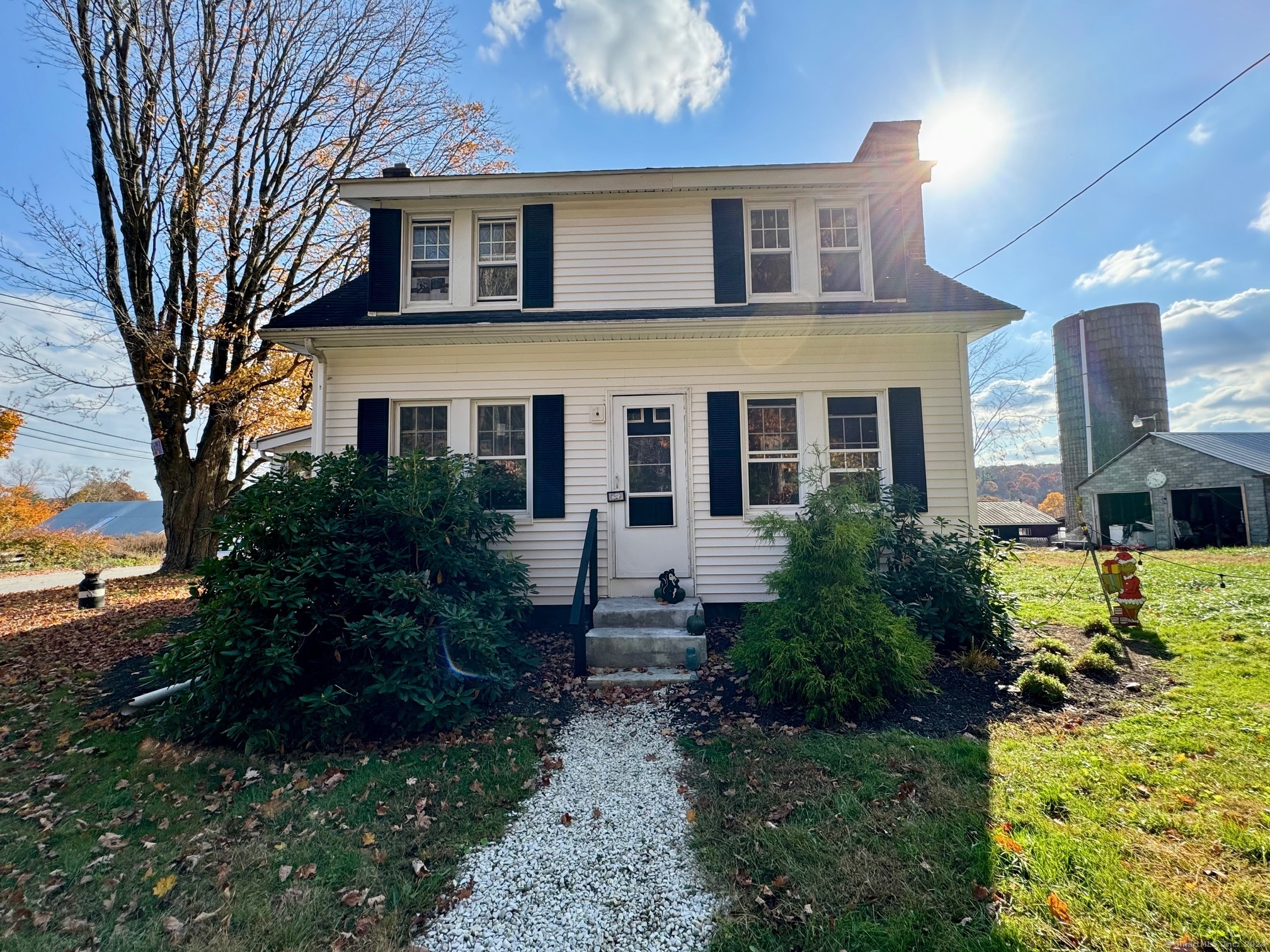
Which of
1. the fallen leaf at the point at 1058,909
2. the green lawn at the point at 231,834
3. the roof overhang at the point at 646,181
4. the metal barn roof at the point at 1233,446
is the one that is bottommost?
the green lawn at the point at 231,834

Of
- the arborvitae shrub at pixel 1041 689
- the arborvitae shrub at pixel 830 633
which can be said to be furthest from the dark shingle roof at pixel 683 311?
the arborvitae shrub at pixel 1041 689

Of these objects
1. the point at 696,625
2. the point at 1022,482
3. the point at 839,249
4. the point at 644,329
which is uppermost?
the point at 839,249

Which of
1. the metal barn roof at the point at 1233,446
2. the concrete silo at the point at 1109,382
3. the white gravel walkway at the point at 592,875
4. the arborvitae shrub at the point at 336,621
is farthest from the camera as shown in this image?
the concrete silo at the point at 1109,382

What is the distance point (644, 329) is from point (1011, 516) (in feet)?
75.4

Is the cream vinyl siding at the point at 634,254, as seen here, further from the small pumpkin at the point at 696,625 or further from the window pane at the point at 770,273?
the small pumpkin at the point at 696,625

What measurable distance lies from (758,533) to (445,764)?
14.3ft

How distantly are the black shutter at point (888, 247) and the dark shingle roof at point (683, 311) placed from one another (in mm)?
158

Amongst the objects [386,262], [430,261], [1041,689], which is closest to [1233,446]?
[1041,689]

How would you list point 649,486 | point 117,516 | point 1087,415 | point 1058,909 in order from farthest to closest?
1. point 117,516
2. point 1087,415
3. point 649,486
4. point 1058,909

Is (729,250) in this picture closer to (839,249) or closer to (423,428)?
(839,249)

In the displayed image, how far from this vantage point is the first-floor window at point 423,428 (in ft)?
23.6

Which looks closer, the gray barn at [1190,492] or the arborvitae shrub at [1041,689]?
the arborvitae shrub at [1041,689]

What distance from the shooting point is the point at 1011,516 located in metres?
22.8

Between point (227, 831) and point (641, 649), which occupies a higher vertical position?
point (641, 649)
